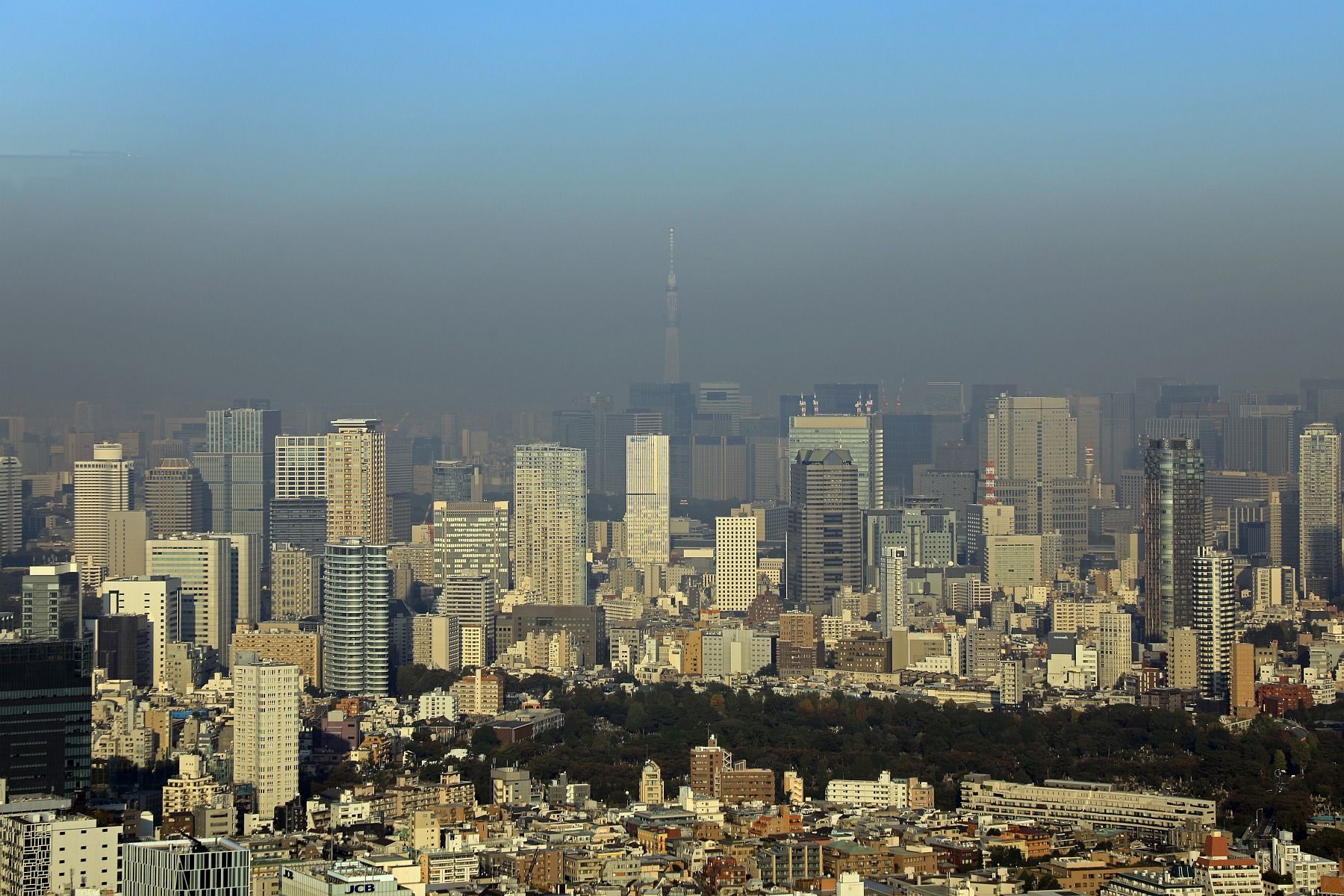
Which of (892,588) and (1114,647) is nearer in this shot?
(1114,647)

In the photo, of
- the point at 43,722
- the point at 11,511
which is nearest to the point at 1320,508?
the point at 11,511

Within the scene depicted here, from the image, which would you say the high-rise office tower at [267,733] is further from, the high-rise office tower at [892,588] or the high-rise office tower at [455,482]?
the high-rise office tower at [892,588]

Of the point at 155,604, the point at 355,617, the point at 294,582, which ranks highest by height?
the point at 294,582

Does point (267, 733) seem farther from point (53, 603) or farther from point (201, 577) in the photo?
point (201, 577)

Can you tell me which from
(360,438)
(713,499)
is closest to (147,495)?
(360,438)

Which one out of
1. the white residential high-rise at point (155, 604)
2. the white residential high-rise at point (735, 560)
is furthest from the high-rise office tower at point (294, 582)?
the white residential high-rise at point (735, 560)

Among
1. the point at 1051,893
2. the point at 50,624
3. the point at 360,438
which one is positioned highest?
the point at 360,438

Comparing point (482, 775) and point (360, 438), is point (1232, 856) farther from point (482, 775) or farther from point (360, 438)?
point (360, 438)
